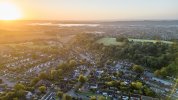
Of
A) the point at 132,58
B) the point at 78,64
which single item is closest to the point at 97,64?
the point at 78,64

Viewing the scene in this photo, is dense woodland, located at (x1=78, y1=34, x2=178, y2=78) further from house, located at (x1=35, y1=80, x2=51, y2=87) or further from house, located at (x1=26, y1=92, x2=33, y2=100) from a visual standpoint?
house, located at (x1=26, y1=92, x2=33, y2=100)

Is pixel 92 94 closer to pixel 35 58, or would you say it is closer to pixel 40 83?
pixel 40 83

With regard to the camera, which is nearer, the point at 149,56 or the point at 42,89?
the point at 42,89

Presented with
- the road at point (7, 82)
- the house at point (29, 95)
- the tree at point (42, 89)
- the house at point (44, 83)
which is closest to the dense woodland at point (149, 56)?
the house at point (44, 83)

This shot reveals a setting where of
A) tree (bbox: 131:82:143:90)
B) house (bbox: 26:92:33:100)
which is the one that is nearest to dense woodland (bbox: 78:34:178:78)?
tree (bbox: 131:82:143:90)

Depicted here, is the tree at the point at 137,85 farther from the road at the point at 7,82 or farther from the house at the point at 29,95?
the road at the point at 7,82

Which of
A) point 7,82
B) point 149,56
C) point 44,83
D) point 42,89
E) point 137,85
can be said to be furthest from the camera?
point 149,56

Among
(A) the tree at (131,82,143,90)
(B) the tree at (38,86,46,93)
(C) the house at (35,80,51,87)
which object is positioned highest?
(B) the tree at (38,86,46,93)

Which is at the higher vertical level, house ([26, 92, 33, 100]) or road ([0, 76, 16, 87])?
house ([26, 92, 33, 100])

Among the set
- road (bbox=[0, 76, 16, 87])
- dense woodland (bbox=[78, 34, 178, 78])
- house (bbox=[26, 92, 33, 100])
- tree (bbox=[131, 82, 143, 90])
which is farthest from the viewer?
dense woodland (bbox=[78, 34, 178, 78])

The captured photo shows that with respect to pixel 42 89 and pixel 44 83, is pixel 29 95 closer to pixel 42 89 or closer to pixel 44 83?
pixel 42 89

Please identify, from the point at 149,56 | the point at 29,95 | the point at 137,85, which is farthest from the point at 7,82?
the point at 149,56
